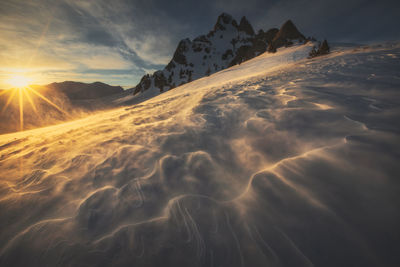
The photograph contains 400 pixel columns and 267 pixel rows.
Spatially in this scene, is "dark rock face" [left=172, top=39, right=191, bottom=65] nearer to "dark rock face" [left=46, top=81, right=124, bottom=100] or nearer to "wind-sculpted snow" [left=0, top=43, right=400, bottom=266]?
"dark rock face" [left=46, top=81, right=124, bottom=100]

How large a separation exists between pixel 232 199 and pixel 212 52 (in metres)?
77.1

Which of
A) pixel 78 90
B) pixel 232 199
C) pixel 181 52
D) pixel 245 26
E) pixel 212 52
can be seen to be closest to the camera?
pixel 232 199

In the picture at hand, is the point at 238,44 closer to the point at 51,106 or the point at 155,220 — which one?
the point at 51,106

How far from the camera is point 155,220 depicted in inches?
43.8

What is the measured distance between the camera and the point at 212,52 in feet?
218

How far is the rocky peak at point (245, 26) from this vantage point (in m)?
74.9

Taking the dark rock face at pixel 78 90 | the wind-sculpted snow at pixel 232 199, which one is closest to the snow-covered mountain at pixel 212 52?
the dark rock face at pixel 78 90

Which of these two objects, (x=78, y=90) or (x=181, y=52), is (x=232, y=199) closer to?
(x=181, y=52)

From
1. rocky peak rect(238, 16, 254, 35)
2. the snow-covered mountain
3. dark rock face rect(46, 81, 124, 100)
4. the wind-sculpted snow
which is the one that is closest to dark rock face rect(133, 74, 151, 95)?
the snow-covered mountain

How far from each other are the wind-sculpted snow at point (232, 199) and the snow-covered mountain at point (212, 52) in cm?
4568

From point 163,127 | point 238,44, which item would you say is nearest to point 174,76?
point 238,44

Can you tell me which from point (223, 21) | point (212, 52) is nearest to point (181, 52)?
point (212, 52)

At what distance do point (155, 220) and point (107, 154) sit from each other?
1.50 metres

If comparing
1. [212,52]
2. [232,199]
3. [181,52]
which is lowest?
[232,199]
